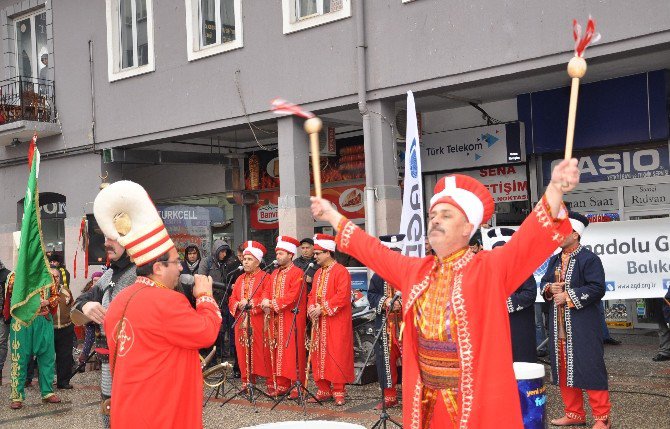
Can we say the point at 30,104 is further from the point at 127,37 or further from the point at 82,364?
the point at 82,364

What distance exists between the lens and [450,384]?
395cm

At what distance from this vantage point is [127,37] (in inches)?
634

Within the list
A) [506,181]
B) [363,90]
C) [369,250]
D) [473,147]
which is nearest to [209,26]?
[363,90]

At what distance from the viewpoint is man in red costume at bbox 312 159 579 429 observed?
12.2 feet

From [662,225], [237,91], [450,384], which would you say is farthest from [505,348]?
[237,91]

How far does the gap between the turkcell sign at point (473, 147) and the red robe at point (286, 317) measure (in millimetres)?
5232

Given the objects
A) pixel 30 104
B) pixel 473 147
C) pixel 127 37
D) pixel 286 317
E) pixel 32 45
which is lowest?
pixel 286 317

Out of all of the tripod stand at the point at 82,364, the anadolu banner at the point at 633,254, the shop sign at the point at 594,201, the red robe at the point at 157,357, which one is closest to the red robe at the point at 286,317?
the anadolu banner at the point at 633,254

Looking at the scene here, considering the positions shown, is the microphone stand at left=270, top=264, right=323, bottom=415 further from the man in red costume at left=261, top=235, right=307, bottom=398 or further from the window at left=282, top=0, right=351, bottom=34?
the window at left=282, top=0, right=351, bottom=34

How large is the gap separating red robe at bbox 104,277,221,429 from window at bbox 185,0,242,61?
10.1 meters

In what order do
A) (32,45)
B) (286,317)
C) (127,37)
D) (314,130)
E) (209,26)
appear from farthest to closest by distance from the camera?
1. (32,45)
2. (127,37)
3. (209,26)
4. (286,317)
5. (314,130)

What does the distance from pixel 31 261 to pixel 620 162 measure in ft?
30.2

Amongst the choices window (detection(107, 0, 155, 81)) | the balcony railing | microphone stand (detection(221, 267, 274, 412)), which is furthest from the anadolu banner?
the balcony railing

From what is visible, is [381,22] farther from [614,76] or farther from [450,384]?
[450,384]
